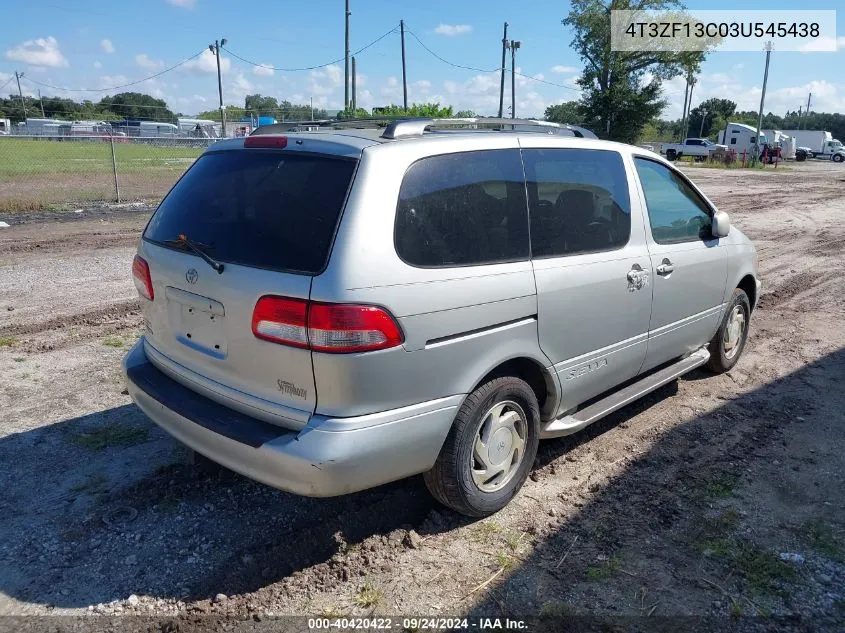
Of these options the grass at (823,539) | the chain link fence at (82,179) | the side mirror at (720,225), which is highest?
the side mirror at (720,225)

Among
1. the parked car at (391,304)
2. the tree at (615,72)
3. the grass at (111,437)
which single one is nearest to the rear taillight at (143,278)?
the parked car at (391,304)

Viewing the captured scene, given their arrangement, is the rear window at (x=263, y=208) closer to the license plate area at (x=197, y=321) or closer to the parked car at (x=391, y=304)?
the parked car at (x=391, y=304)

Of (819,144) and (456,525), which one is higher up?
(819,144)

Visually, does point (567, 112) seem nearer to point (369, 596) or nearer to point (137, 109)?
point (137, 109)

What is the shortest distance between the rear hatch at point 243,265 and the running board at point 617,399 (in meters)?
1.62

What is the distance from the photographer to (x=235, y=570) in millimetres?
3025

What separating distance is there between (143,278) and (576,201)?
2445 millimetres

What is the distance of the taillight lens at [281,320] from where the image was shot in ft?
8.95

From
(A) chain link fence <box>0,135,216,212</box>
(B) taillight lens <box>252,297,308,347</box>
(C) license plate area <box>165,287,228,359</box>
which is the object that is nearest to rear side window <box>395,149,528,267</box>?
(B) taillight lens <box>252,297,308,347</box>

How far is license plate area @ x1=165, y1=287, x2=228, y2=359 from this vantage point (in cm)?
305

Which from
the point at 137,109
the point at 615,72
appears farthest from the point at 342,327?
the point at 137,109

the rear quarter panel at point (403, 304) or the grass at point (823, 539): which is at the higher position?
the rear quarter panel at point (403, 304)

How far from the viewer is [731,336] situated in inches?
221

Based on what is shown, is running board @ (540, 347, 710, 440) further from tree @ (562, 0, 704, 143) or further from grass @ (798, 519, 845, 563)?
tree @ (562, 0, 704, 143)
